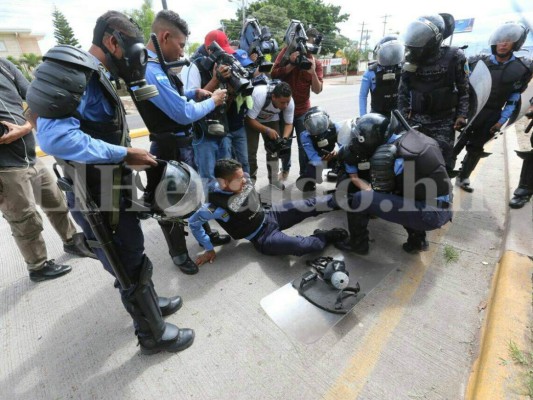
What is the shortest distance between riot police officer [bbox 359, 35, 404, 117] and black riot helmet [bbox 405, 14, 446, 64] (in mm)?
472

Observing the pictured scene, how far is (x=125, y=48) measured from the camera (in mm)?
1401

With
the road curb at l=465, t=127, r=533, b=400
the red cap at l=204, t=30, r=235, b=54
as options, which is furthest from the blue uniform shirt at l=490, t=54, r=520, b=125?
the red cap at l=204, t=30, r=235, b=54

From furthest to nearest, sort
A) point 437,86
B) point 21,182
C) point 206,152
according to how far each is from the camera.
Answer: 1. point 437,86
2. point 206,152
3. point 21,182

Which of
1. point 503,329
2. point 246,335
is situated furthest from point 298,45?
point 503,329

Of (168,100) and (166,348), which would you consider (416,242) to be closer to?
(166,348)

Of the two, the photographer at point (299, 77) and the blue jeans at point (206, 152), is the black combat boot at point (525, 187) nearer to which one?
the photographer at point (299, 77)

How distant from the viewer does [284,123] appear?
3.78 metres

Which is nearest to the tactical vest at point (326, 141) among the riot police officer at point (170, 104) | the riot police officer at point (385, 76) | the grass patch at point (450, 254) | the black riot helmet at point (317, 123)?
the black riot helmet at point (317, 123)

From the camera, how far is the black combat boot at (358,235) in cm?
251

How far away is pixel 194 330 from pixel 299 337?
2.25 feet

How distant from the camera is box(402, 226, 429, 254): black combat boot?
254cm

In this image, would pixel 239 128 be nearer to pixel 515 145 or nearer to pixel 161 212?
pixel 161 212

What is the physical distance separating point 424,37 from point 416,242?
1955 mm

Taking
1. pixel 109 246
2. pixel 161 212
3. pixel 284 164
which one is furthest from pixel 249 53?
pixel 109 246
